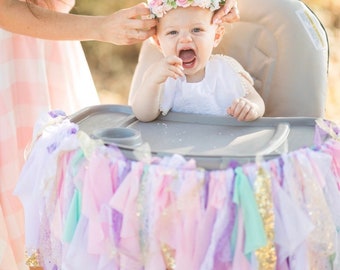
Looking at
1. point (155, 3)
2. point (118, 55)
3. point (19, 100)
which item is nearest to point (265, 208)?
point (155, 3)

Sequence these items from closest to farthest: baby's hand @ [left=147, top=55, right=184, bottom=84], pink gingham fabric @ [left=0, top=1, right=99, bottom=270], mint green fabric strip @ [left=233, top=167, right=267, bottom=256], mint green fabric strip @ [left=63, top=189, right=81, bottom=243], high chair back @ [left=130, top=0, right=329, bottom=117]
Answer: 1. mint green fabric strip @ [left=233, top=167, right=267, bottom=256]
2. mint green fabric strip @ [left=63, top=189, right=81, bottom=243]
3. baby's hand @ [left=147, top=55, right=184, bottom=84]
4. high chair back @ [left=130, top=0, right=329, bottom=117]
5. pink gingham fabric @ [left=0, top=1, right=99, bottom=270]

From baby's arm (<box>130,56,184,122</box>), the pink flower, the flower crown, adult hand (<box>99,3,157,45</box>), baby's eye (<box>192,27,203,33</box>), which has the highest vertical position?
the pink flower

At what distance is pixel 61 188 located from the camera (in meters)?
1.17

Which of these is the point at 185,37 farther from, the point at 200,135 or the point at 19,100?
the point at 19,100

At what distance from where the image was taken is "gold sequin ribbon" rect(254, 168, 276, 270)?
103 cm

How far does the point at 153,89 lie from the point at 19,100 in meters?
0.41

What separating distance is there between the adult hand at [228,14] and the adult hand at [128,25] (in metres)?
0.13

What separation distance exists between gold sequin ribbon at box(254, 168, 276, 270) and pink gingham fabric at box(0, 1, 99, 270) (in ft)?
2.35

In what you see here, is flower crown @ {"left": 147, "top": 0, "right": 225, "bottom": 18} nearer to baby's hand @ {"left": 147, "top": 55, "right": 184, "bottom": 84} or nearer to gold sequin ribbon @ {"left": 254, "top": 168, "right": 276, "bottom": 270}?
baby's hand @ {"left": 147, "top": 55, "right": 184, "bottom": 84}

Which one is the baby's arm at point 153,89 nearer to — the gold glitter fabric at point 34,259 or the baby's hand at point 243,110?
the baby's hand at point 243,110

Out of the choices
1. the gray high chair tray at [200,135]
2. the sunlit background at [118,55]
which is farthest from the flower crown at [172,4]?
the sunlit background at [118,55]

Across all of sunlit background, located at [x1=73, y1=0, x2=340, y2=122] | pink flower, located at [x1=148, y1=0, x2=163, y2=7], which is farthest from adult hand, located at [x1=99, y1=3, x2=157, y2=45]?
sunlit background, located at [x1=73, y1=0, x2=340, y2=122]

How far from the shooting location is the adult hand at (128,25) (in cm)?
130

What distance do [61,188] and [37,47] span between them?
0.53 meters
